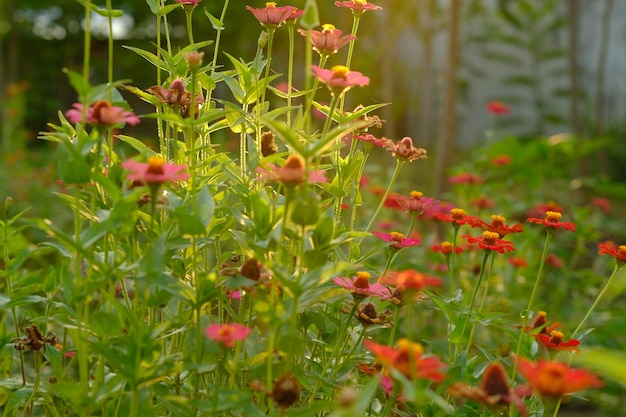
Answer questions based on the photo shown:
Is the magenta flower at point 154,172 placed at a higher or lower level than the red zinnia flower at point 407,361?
higher

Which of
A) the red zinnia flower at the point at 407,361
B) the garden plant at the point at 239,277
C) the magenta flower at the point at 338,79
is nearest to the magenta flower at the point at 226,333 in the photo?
the garden plant at the point at 239,277

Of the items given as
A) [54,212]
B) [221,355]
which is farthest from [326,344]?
[54,212]

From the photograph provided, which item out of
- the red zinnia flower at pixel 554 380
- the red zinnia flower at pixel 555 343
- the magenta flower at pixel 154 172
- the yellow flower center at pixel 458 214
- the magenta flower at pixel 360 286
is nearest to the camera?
the red zinnia flower at pixel 554 380

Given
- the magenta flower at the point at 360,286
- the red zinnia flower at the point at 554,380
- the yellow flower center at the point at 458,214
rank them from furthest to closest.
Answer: the yellow flower center at the point at 458,214
the magenta flower at the point at 360,286
the red zinnia flower at the point at 554,380

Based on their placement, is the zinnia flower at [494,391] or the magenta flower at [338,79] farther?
the magenta flower at [338,79]

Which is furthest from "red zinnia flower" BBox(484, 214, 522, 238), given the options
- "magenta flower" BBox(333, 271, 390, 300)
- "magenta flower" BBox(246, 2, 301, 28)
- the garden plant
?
"magenta flower" BBox(246, 2, 301, 28)

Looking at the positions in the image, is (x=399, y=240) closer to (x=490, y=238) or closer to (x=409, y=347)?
(x=490, y=238)

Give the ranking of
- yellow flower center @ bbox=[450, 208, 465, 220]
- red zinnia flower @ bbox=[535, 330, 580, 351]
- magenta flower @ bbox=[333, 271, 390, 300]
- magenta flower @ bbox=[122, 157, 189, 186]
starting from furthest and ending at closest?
yellow flower center @ bbox=[450, 208, 465, 220], red zinnia flower @ bbox=[535, 330, 580, 351], magenta flower @ bbox=[333, 271, 390, 300], magenta flower @ bbox=[122, 157, 189, 186]

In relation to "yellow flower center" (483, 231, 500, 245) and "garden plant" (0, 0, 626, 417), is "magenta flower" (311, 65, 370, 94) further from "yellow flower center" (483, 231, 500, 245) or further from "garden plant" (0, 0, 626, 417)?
"yellow flower center" (483, 231, 500, 245)

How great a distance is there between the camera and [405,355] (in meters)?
0.53

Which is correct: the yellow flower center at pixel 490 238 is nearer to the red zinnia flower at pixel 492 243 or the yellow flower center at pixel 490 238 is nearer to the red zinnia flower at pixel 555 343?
the red zinnia flower at pixel 492 243

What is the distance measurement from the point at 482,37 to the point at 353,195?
859 centimetres

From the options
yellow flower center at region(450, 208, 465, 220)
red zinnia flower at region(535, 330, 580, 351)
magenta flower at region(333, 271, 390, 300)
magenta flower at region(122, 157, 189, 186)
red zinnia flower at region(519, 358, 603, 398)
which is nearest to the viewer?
red zinnia flower at region(519, 358, 603, 398)

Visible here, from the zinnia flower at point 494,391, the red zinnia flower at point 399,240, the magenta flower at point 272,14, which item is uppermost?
the magenta flower at point 272,14
